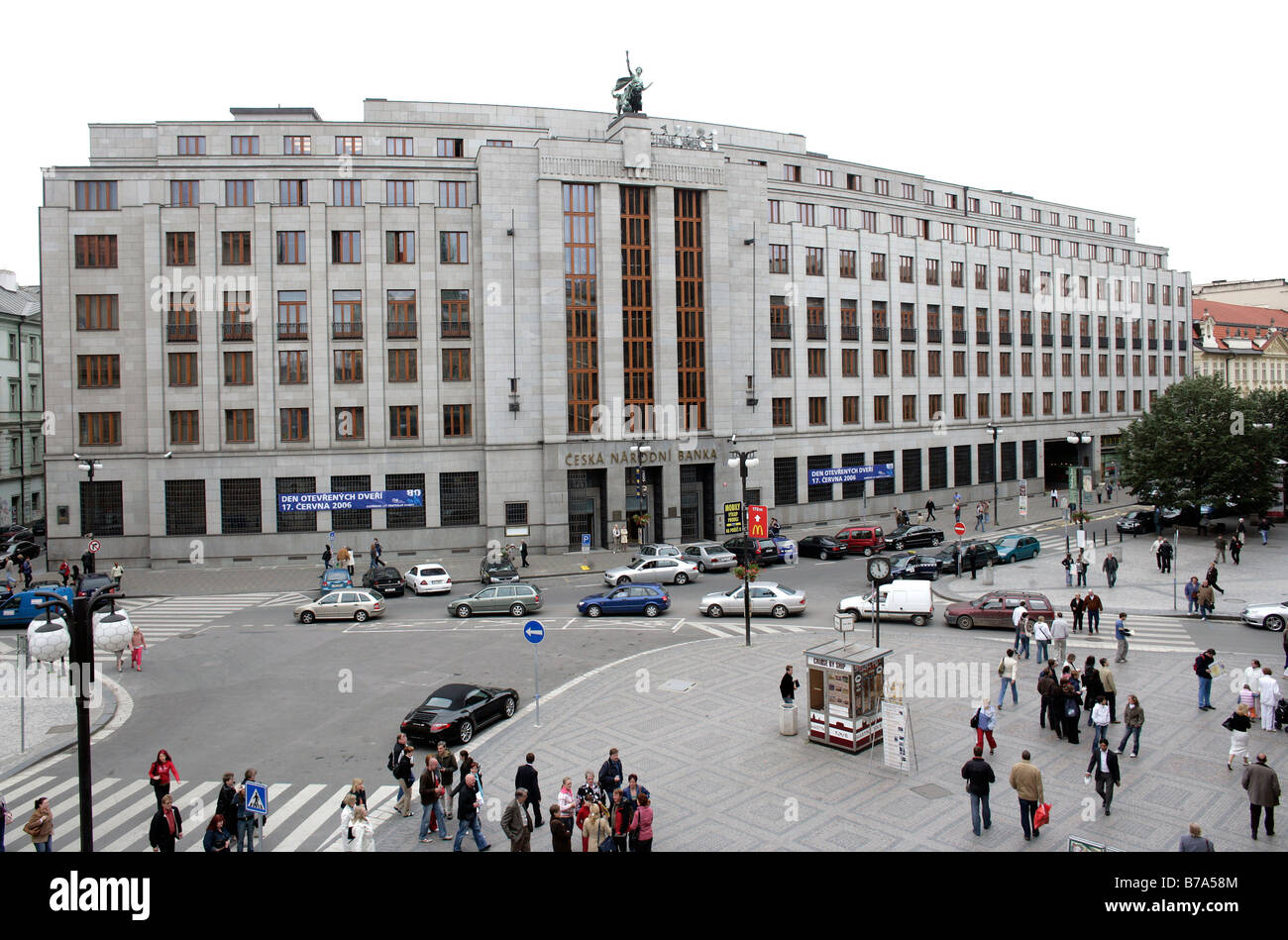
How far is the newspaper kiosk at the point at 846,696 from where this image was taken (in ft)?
63.4

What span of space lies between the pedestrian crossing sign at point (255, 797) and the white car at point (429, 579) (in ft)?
87.2

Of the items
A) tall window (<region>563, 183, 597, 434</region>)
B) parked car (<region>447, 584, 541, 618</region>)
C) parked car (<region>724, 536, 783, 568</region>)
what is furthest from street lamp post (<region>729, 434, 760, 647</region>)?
tall window (<region>563, 183, 597, 434</region>)

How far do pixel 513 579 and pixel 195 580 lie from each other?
17.6 meters

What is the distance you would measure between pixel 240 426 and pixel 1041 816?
48.3m

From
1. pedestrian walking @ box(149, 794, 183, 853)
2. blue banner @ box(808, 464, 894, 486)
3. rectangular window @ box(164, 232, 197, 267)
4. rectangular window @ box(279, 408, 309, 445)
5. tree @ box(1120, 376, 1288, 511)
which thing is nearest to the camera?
pedestrian walking @ box(149, 794, 183, 853)

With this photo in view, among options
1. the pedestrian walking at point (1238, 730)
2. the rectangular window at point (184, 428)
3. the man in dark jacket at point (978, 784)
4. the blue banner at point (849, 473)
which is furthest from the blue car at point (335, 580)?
the pedestrian walking at point (1238, 730)

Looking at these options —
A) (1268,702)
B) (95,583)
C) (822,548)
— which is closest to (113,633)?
(95,583)

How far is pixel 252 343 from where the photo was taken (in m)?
51.0

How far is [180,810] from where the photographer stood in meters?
17.0

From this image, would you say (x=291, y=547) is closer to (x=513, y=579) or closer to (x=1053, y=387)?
(x=513, y=579)

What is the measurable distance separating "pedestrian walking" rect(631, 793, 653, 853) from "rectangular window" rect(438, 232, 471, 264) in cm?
4437

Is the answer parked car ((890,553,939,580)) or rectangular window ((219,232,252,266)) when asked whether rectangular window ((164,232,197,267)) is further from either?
parked car ((890,553,939,580))

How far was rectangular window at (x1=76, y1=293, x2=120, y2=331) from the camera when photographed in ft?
165
